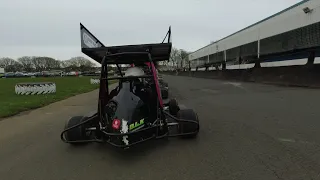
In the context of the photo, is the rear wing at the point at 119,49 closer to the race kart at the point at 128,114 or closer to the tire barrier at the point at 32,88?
the race kart at the point at 128,114

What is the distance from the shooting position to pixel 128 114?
462 cm

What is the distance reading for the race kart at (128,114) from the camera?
4.57m

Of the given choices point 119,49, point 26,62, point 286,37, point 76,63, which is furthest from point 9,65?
point 119,49

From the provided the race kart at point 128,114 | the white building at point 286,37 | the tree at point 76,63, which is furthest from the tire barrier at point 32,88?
the tree at point 76,63

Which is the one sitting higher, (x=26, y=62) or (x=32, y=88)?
(x=26, y=62)

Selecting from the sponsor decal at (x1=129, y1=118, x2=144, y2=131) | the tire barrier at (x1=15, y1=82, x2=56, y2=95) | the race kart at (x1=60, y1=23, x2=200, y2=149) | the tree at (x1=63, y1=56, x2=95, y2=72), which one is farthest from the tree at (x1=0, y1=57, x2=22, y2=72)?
the sponsor decal at (x1=129, y1=118, x2=144, y2=131)

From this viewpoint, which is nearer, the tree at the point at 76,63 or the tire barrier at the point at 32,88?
the tire barrier at the point at 32,88

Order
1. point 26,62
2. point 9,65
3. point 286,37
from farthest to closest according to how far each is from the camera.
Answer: point 9,65 → point 26,62 → point 286,37

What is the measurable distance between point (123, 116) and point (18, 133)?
12.3 feet

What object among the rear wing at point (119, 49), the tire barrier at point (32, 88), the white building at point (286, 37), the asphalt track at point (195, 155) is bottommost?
the asphalt track at point (195, 155)

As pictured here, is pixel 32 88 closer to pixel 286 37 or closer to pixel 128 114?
pixel 128 114

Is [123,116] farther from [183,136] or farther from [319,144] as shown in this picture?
[319,144]

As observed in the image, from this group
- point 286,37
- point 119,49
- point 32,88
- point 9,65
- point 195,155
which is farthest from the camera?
point 9,65

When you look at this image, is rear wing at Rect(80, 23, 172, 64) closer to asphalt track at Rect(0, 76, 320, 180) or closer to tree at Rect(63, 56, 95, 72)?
asphalt track at Rect(0, 76, 320, 180)
